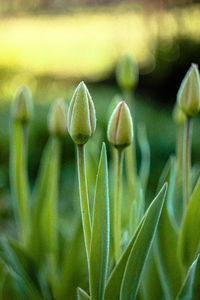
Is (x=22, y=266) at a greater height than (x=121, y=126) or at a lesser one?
lesser

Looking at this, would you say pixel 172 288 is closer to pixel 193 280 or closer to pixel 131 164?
pixel 193 280

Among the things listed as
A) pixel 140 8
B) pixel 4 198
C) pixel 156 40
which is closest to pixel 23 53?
pixel 140 8

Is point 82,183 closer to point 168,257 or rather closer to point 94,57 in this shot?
point 168,257

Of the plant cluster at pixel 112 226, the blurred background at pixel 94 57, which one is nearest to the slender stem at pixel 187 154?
the plant cluster at pixel 112 226

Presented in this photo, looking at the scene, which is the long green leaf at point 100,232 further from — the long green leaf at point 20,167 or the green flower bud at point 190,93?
the long green leaf at point 20,167

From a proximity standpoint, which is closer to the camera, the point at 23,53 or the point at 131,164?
the point at 131,164

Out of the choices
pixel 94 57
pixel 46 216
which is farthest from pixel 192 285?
pixel 94 57
